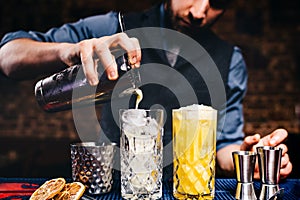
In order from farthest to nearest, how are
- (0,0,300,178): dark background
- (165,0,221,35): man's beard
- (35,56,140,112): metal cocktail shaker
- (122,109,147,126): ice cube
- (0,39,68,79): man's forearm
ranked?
(0,0,300,178): dark background < (165,0,221,35): man's beard < (0,39,68,79): man's forearm < (35,56,140,112): metal cocktail shaker < (122,109,147,126): ice cube

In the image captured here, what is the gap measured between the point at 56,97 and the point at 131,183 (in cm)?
46

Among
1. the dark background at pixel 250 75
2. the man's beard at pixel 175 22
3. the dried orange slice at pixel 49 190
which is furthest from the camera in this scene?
the dark background at pixel 250 75

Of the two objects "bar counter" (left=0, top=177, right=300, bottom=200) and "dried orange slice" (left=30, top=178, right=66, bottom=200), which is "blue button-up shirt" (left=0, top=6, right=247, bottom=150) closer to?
"bar counter" (left=0, top=177, right=300, bottom=200)

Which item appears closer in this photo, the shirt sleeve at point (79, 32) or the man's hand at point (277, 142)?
the man's hand at point (277, 142)

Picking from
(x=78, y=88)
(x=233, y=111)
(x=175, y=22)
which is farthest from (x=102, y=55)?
(x=233, y=111)

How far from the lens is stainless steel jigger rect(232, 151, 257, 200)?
1.10m

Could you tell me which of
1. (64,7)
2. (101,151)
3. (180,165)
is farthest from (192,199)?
(64,7)

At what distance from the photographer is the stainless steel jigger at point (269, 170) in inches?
44.0

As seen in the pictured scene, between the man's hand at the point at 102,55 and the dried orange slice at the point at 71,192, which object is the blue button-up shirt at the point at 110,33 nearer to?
the man's hand at the point at 102,55

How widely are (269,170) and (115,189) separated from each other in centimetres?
46

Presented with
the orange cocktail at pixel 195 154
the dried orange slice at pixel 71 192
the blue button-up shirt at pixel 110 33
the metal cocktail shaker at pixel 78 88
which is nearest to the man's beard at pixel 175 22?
the blue button-up shirt at pixel 110 33

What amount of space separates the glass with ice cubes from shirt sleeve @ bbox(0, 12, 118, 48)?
2.66ft

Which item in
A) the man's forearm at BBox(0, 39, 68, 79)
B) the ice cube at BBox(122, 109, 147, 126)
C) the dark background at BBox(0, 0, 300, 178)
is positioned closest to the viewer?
the ice cube at BBox(122, 109, 147, 126)

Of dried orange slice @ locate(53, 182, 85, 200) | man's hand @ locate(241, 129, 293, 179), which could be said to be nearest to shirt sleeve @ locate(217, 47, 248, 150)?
man's hand @ locate(241, 129, 293, 179)
